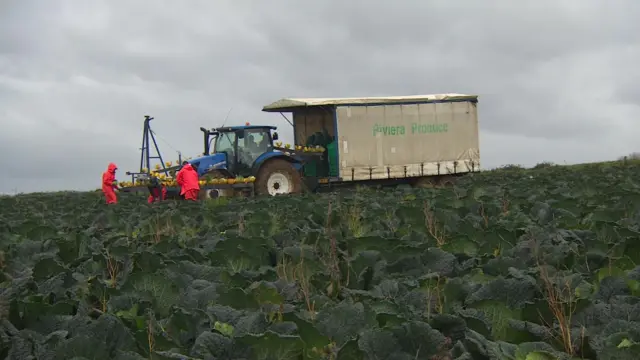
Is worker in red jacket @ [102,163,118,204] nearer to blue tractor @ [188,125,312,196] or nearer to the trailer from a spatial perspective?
blue tractor @ [188,125,312,196]

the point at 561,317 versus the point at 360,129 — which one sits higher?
the point at 360,129

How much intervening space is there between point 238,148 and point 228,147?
427 millimetres

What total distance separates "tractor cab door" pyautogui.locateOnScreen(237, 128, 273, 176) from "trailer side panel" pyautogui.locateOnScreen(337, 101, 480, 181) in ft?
10.6

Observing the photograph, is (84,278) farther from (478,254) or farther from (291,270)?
(478,254)

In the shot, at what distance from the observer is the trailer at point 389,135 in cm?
2639

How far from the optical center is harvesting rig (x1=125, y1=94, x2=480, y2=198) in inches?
929

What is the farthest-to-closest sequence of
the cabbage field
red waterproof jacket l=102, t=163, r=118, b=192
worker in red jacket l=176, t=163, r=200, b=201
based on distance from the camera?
red waterproof jacket l=102, t=163, r=118, b=192, worker in red jacket l=176, t=163, r=200, b=201, the cabbage field

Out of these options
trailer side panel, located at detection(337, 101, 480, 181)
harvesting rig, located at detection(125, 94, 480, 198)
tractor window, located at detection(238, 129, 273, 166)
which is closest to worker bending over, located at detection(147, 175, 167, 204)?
harvesting rig, located at detection(125, 94, 480, 198)

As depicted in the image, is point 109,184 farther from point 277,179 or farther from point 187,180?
point 277,179

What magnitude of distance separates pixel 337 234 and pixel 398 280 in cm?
232

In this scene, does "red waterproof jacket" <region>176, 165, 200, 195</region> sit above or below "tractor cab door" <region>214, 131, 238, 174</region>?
below

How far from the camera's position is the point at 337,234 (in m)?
6.42

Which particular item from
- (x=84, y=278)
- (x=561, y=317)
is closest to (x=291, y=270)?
(x=84, y=278)

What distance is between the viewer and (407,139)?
27641mm
